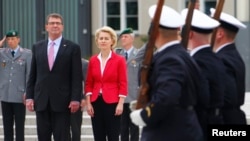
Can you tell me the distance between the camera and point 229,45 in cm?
632

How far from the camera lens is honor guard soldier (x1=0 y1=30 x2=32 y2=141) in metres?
10.3

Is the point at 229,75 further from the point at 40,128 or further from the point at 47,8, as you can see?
the point at 47,8

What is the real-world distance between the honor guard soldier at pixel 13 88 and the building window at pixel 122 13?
276 inches

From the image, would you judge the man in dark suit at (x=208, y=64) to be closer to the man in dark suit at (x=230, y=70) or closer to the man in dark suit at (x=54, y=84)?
the man in dark suit at (x=230, y=70)

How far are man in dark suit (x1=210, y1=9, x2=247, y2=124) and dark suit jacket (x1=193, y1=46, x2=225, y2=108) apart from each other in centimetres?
22

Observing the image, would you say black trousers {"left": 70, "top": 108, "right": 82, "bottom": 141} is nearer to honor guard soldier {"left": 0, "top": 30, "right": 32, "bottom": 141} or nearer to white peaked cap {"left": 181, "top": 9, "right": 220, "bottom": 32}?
honor guard soldier {"left": 0, "top": 30, "right": 32, "bottom": 141}

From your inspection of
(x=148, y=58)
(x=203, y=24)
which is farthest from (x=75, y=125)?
(x=148, y=58)

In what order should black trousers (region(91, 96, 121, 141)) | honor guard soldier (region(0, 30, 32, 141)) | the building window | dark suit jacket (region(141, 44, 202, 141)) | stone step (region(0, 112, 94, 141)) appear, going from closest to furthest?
dark suit jacket (region(141, 44, 202, 141)) → black trousers (region(91, 96, 121, 141)) → honor guard soldier (region(0, 30, 32, 141)) → stone step (region(0, 112, 94, 141)) → the building window

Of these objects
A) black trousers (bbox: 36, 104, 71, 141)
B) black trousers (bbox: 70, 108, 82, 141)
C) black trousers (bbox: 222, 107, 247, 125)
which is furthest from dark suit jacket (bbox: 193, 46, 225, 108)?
black trousers (bbox: 70, 108, 82, 141)

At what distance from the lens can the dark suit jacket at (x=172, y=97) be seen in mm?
5188

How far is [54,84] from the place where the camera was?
8273 millimetres

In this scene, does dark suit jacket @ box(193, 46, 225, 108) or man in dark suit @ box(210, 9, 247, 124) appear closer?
dark suit jacket @ box(193, 46, 225, 108)

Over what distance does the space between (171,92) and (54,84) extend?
3296 mm

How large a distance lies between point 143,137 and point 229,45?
1.26m
